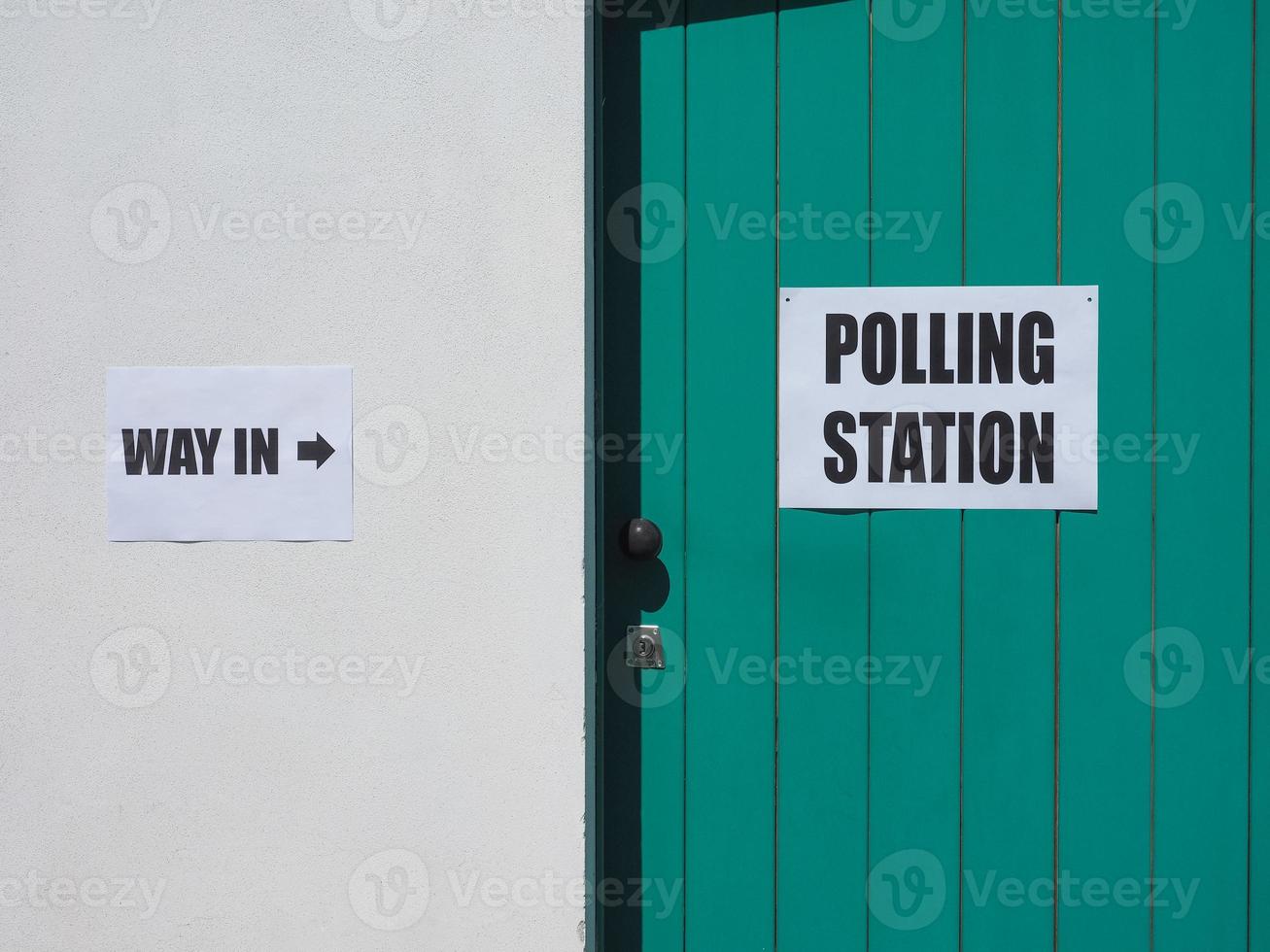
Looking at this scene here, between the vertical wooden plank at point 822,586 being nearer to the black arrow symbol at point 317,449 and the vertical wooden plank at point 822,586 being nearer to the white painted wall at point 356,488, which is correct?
the white painted wall at point 356,488

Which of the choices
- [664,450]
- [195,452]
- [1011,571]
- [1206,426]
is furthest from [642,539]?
[1206,426]

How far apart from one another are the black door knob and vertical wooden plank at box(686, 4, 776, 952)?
61 millimetres

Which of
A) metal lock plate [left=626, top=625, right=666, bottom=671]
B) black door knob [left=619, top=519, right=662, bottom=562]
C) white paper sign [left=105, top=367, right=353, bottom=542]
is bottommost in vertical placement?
metal lock plate [left=626, top=625, right=666, bottom=671]

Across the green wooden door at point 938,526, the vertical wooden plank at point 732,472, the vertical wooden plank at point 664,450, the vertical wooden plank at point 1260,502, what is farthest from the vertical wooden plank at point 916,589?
the vertical wooden plank at point 1260,502

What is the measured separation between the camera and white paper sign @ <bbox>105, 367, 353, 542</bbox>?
1689 millimetres

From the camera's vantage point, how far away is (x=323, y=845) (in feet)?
5.56

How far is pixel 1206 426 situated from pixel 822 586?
70 centimetres

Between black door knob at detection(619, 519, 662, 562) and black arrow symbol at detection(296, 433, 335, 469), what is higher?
black arrow symbol at detection(296, 433, 335, 469)

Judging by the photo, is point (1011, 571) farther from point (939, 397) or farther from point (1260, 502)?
point (1260, 502)

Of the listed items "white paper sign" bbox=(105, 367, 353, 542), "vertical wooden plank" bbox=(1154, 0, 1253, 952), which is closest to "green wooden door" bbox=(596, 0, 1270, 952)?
"vertical wooden plank" bbox=(1154, 0, 1253, 952)

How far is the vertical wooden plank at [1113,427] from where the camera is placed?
5.61ft

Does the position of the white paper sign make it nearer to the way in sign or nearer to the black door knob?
the way in sign

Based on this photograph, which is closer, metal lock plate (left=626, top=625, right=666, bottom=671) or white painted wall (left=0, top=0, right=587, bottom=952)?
white painted wall (left=0, top=0, right=587, bottom=952)

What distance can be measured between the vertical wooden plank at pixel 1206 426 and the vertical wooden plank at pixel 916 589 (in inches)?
13.7
